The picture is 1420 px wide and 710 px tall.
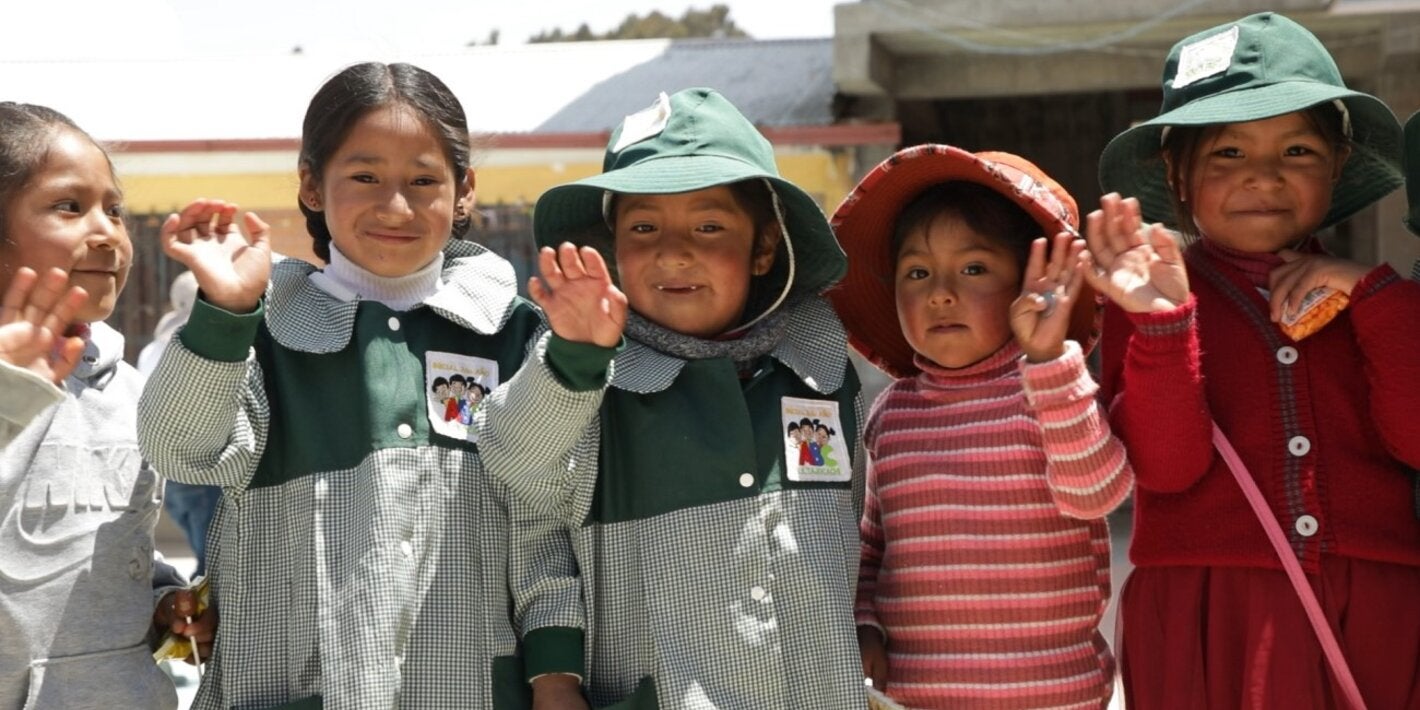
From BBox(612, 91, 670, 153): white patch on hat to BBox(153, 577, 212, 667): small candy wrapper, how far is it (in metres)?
1.00

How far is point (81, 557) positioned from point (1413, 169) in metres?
2.26

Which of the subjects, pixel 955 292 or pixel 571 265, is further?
pixel 955 292

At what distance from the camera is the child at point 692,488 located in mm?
2404

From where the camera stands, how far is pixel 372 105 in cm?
257

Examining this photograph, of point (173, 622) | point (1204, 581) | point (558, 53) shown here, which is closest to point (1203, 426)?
point (1204, 581)

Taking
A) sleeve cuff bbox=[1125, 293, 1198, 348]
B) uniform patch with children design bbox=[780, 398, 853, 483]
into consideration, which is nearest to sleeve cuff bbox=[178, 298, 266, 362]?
uniform patch with children design bbox=[780, 398, 853, 483]

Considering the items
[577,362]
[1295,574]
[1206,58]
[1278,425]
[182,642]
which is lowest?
[182,642]

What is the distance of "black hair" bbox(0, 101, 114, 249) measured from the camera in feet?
8.44

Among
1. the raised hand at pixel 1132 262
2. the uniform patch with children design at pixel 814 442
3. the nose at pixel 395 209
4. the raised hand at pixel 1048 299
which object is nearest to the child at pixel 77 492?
the nose at pixel 395 209

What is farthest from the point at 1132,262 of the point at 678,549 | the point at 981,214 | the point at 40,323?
the point at 40,323

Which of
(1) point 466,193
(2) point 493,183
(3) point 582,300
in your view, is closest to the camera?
(3) point 582,300

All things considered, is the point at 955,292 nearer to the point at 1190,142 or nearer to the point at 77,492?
the point at 1190,142

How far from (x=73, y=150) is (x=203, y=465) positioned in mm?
663

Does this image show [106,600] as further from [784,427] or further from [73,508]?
[784,427]
